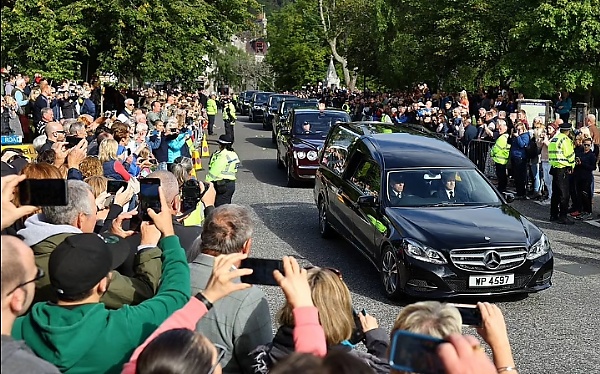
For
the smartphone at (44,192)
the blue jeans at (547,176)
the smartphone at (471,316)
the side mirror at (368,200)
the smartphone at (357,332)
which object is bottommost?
the blue jeans at (547,176)

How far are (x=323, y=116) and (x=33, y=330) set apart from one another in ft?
54.9

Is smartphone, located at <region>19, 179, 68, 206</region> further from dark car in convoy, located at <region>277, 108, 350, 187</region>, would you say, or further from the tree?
the tree

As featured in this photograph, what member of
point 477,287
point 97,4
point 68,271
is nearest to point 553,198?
point 477,287

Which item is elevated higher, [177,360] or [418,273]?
[177,360]

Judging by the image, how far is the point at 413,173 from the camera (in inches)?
392

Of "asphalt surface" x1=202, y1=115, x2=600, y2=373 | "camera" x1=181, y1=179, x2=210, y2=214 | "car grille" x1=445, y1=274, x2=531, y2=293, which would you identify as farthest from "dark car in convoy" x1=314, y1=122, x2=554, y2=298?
"camera" x1=181, y1=179, x2=210, y2=214

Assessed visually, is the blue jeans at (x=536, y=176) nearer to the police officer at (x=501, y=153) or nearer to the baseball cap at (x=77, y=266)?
the police officer at (x=501, y=153)

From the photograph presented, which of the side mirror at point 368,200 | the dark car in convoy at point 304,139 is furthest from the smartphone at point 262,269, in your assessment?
the dark car in convoy at point 304,139

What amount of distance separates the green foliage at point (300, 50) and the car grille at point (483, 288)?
57026mm

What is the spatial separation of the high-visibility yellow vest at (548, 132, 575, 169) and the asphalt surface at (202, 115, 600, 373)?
3.42 ft

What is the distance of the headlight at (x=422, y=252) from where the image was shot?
8.31m

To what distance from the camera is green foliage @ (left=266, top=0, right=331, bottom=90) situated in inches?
2574

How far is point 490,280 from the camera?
8289mm

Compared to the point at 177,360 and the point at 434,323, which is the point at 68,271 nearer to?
the point at 177,360
